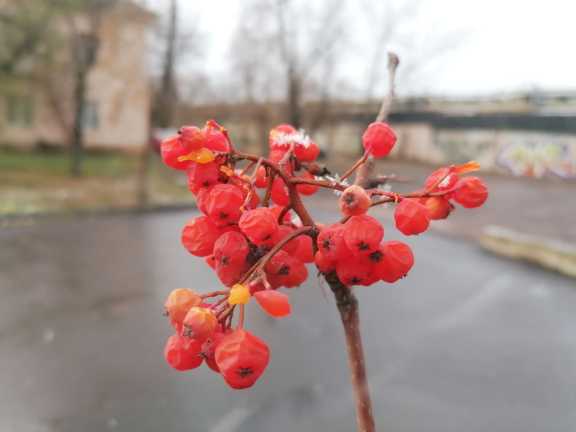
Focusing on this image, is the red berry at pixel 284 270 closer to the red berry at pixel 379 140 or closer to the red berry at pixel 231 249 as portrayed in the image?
the red berry at pixel 231 249

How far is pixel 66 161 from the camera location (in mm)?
14453

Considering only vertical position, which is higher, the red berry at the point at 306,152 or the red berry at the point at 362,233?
the red berry at the point at 306,152

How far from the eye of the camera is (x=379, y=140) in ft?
2.52

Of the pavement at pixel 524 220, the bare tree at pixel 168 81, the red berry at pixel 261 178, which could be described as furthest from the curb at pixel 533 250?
the bare tree at pixel 168 81

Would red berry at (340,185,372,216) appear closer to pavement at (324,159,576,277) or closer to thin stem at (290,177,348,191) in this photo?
thin stem at (290,177,348,191)

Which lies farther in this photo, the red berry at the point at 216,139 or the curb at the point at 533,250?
the curb at the point at 533,250

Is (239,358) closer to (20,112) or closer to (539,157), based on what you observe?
(539,157)

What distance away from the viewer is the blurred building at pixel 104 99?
13930 millimetres

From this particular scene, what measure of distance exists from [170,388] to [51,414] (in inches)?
26.8

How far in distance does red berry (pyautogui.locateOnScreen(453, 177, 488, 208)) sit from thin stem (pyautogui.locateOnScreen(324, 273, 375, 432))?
20 cm

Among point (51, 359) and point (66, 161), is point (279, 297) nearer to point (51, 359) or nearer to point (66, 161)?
point (51, 359)

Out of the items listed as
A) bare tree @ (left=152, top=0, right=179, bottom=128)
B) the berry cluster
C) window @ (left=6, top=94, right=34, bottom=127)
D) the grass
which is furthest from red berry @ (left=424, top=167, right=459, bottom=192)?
window @ (left=6, top=94, right=34, bottom=127)

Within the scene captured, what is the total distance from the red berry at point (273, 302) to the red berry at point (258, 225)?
2.6 inches

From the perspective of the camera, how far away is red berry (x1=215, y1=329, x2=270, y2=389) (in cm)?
62
